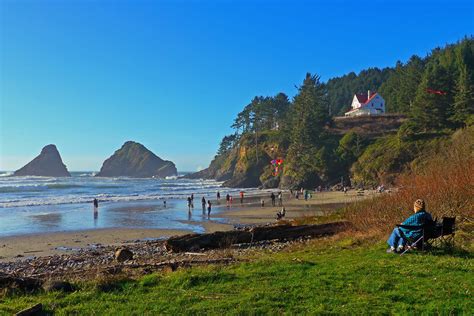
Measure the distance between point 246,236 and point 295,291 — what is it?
9073 millimetres

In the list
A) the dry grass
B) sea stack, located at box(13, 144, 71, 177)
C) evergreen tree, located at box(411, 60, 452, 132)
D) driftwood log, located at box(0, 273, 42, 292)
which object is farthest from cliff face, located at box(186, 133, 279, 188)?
sea stack, located at box(13, 144, 71, 177)

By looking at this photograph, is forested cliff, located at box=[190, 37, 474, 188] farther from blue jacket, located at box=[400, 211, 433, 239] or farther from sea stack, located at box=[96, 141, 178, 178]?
sea stack, located at box=[96, 141, 178, 178]

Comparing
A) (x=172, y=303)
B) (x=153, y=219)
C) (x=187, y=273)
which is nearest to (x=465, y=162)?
(x=187, y=273)

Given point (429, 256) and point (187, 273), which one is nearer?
point (187, 273)

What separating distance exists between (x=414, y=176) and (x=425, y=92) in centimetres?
4674

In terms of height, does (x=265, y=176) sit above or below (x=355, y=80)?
below

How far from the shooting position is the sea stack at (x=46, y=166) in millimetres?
168625

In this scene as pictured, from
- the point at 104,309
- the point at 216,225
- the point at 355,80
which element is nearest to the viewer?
the point at 104,309

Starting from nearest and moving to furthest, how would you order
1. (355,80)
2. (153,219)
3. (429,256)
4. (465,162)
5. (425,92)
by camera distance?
(429,256), (465,162), (153,219), (425,92), (355,80)

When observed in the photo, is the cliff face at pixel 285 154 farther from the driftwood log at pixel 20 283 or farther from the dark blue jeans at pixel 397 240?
the driftwood log at pixel 20 283

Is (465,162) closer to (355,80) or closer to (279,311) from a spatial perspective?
(279,311)

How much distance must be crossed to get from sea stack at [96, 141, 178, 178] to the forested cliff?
77144 millimetres

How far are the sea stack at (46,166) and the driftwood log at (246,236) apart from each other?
172095mm

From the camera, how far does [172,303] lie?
6.16 m
